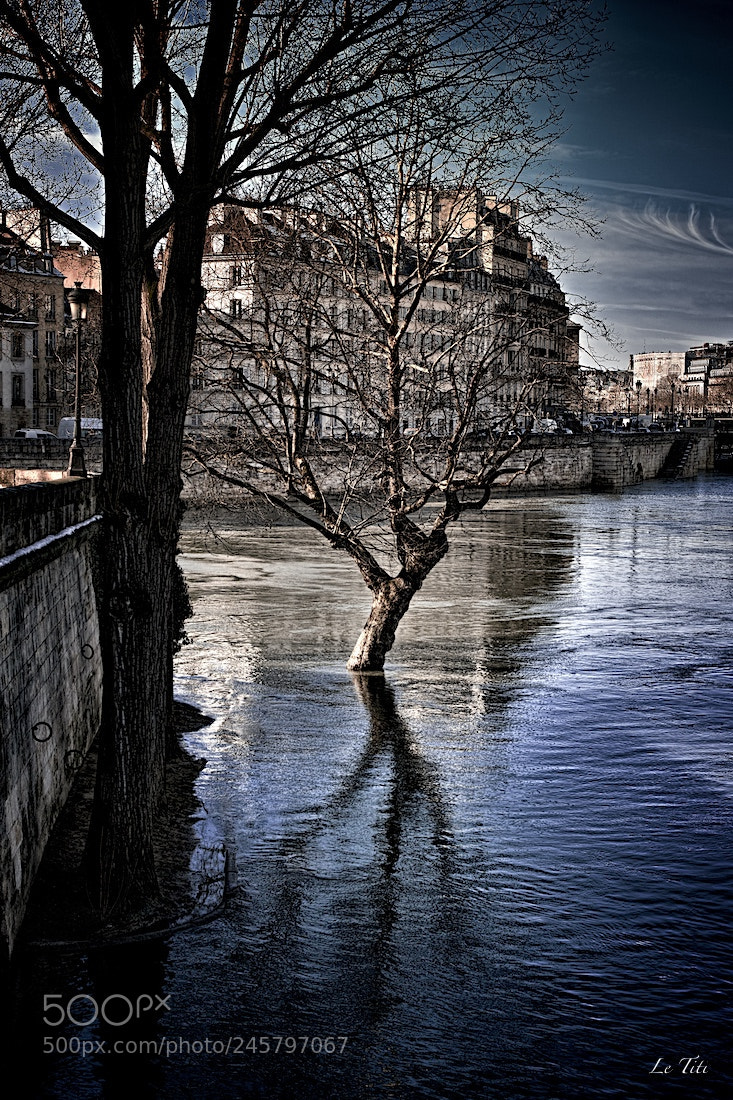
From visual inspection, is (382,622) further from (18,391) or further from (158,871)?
(18,391)

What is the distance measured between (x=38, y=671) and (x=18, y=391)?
64.4 m

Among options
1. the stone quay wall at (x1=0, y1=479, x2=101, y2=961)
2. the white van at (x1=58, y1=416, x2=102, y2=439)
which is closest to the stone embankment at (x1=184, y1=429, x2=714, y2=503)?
the white van at (x1=58, y1=416, x2=102, y2=439)

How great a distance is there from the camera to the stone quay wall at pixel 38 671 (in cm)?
823

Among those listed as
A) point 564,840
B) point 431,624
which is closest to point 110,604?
point 564,840

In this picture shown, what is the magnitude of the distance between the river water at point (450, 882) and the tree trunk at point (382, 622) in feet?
1.18

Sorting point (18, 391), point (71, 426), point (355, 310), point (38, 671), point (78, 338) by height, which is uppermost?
point (18, 391)

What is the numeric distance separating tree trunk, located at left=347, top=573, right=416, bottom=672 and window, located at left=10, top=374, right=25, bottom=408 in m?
55.7

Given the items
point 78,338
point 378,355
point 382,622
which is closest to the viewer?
point 378,355

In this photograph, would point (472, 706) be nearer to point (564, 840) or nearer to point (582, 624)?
point (564, 840)

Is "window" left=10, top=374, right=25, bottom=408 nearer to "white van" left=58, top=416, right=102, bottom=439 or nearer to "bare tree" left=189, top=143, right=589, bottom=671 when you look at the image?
"white van" left=58, top=416, right=102, bottom=439

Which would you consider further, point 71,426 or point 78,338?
point 71,426

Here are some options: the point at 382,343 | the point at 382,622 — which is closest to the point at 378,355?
the point at 382,343

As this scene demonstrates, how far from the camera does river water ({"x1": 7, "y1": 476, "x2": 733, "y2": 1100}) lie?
24.8 ft

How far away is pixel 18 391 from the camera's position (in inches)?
2813
